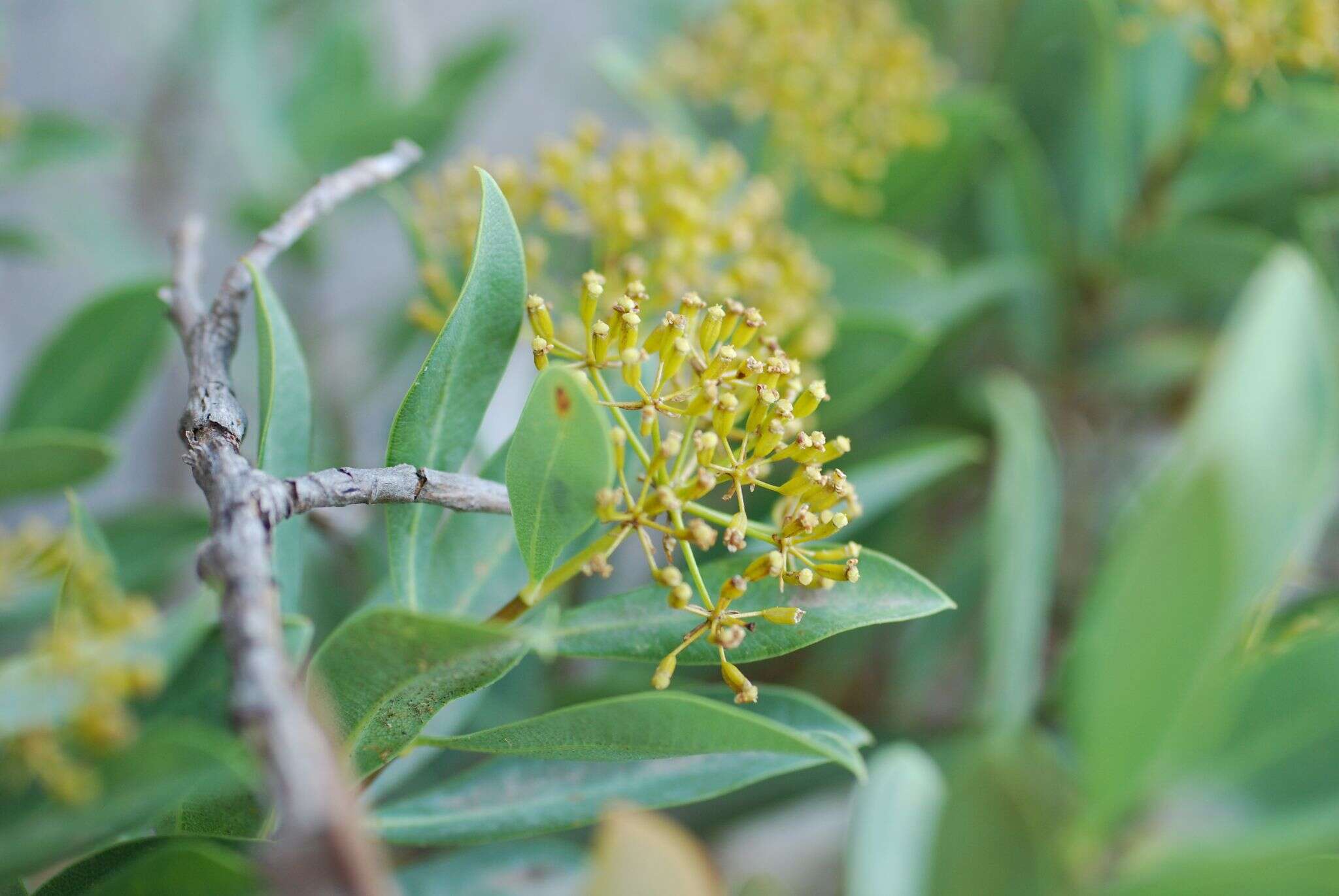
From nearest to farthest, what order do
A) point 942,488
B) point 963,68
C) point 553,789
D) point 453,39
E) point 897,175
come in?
A: point 553,789 < point 897,175 < point 942,488 < point 963,68 < point 453,39

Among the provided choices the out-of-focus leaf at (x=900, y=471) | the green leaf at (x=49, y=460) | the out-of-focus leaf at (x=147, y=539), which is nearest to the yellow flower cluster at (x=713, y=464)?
the out-of-focus leaf at (x=900, y=471)

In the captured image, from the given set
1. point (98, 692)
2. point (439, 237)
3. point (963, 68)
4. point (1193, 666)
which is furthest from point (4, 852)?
point (963, 68)

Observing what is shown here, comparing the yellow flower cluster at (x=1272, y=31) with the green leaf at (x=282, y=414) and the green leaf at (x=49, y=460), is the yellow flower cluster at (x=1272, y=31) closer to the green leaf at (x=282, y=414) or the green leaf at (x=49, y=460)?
the green leaf at (x=282, y=414)

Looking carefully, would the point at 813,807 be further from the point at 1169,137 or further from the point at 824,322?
the point at 1169,137

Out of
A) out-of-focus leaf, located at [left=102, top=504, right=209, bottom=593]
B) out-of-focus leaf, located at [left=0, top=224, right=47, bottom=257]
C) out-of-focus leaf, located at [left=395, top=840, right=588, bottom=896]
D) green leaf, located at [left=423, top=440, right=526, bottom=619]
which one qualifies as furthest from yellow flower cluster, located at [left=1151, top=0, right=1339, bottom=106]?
out-of-focus leaf, located at [left=0, top=224, right=47, bottom=257]

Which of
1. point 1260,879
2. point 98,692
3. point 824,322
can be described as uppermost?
point 824,322
